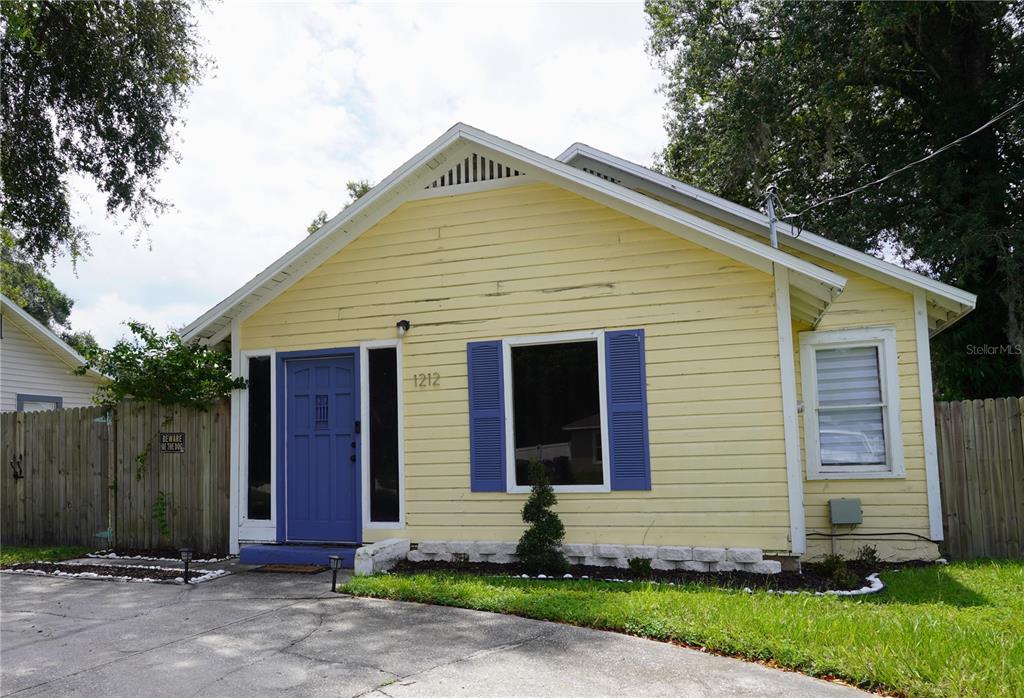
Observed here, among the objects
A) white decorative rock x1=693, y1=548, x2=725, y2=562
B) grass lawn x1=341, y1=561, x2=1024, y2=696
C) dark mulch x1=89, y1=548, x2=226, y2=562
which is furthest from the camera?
dark mulch x1=89, y1=548, x2=226, y2=562

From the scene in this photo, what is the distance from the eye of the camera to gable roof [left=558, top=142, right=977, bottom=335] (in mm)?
8727

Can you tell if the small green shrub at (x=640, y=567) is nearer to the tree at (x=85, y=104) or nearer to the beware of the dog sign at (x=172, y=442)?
the beware of the dog sign at (x=172, y=442)

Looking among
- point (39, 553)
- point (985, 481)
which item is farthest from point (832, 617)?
point (39, 553)

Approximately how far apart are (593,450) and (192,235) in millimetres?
10453

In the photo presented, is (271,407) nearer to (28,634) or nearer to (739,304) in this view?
(28,634)

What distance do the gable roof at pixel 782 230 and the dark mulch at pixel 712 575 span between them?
117 inches

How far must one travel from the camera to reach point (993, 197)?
45.5ft

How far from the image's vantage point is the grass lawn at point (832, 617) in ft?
14.3

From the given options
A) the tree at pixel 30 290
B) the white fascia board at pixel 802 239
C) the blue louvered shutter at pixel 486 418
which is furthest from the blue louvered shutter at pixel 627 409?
the tree at pixel 30 290

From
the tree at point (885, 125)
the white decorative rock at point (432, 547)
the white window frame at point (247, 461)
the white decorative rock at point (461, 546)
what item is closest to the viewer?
the white decorative rock at point (461, 546)

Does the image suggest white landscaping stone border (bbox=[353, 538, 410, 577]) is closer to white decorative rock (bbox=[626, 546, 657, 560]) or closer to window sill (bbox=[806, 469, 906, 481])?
white decorative rock (bbox=[626, 546, 657, 560])

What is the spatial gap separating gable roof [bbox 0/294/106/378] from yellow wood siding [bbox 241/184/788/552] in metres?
8.35

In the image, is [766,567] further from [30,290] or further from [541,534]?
[30,290]

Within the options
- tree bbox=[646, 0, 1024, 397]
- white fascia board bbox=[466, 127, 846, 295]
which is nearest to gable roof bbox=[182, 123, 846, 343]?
white fascia board bbox=[466, 127, 846, 295]
